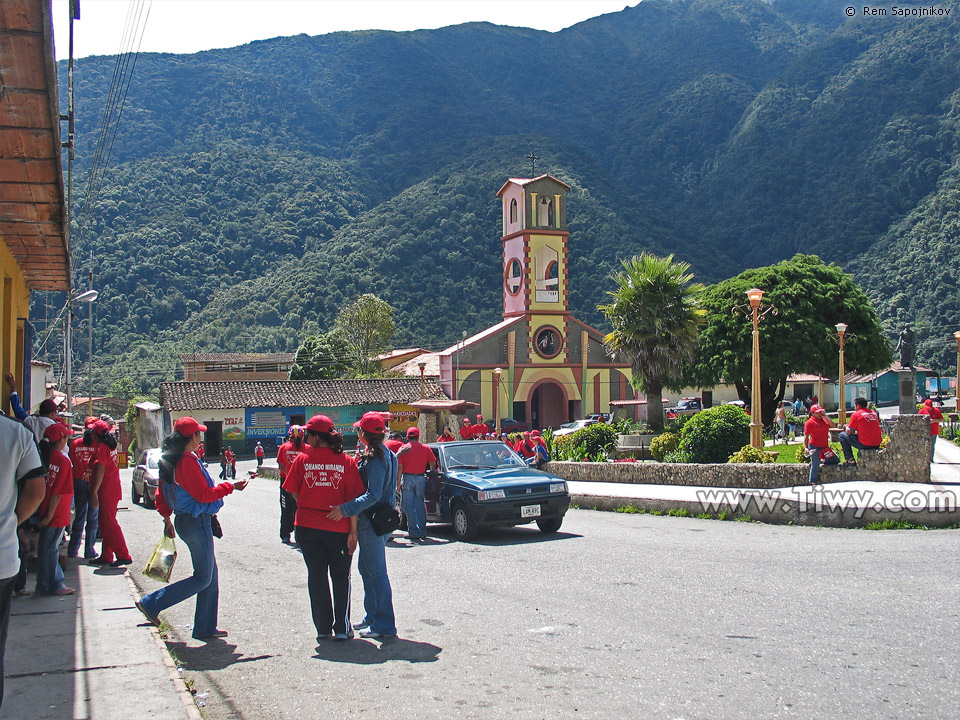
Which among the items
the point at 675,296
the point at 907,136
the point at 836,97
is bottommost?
the point at 675,296

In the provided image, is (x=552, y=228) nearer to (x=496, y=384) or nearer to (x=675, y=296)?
(x=496, y=384)

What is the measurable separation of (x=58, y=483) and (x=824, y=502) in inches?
390

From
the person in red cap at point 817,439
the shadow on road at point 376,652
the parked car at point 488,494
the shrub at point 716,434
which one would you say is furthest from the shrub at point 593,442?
the shadow on road at point 376,652

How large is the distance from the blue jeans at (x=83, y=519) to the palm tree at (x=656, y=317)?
17709 millimetres

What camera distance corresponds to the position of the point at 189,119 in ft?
510

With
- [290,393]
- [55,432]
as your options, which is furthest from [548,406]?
[55,432]

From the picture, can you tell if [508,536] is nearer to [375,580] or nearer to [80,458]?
[80,458]

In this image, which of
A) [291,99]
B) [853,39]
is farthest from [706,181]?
[291,99]

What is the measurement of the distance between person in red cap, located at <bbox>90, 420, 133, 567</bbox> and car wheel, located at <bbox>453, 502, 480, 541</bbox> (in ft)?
14.0

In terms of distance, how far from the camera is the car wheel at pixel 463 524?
40.9 feet

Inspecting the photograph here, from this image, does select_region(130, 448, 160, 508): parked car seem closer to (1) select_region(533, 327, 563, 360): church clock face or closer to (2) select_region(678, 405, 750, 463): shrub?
(2) select_region(678, 405, 750, 463): shrub

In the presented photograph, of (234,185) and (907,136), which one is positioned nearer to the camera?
(907,136)

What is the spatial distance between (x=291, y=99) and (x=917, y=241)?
117223 millimetres

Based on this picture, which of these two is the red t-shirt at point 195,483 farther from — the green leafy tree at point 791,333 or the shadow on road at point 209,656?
the green leafy tree at point 791,333
